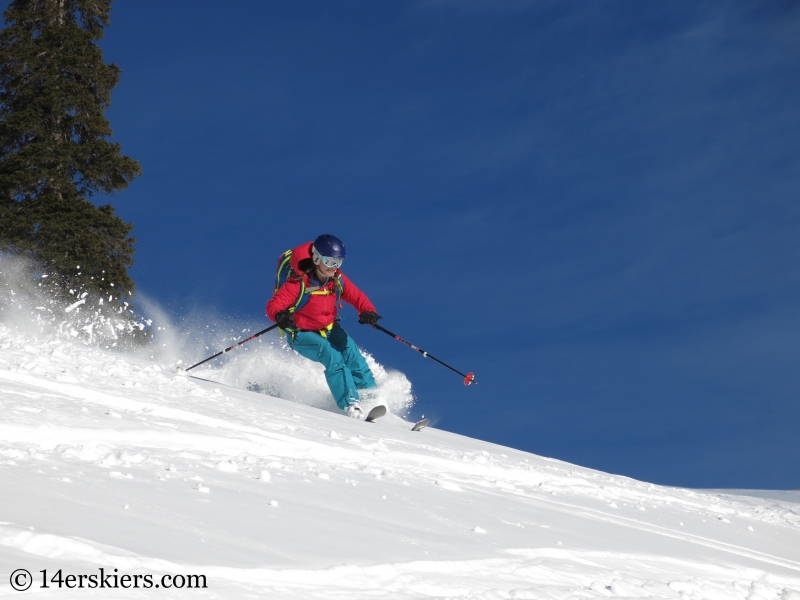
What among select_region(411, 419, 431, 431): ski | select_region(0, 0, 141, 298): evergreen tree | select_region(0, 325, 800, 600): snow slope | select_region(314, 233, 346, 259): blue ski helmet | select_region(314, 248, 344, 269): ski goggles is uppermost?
select_region(0, 0, 141, 298): evergreen tree

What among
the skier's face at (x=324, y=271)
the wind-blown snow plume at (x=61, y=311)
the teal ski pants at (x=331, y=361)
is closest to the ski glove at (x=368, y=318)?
the teal ski pants at (x=331, y=361)

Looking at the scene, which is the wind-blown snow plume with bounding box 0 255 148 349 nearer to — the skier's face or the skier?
the skier

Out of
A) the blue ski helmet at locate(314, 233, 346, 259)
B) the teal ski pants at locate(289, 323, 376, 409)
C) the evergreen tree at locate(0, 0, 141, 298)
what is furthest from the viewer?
the evergreen tree at locate(0, 0, 141, 298)

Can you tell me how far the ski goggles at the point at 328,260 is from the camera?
9852 mm

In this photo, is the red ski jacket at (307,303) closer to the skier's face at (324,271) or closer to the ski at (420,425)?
the skier's face at (324,271)

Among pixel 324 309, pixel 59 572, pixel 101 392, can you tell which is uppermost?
pixel 324 309

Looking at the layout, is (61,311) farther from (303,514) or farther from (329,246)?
(303,514)

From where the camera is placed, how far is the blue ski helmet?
32.2 feet

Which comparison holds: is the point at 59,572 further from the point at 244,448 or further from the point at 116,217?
the point at 116,217

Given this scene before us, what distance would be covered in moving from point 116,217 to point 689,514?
13.7m

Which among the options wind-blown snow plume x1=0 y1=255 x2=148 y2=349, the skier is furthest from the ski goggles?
wind-blown snow plume x1=0 y1=255 x2=148 y2=349

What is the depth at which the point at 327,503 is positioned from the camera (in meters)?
3.85

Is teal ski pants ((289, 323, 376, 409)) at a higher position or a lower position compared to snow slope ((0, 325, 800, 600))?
higher

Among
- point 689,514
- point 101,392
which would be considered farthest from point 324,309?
point 689,514
